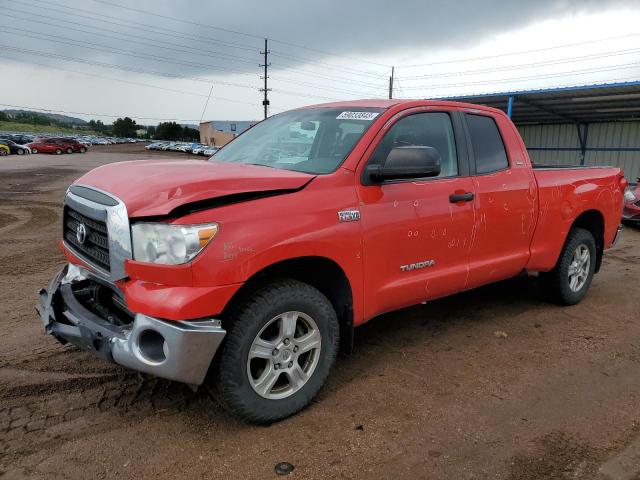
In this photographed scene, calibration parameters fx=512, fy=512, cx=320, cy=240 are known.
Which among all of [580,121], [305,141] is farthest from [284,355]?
[580,121]

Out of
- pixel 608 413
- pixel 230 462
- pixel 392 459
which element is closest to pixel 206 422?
pixel 230 462

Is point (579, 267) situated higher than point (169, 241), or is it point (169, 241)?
point (169, 241)

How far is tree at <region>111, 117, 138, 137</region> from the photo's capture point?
404ft

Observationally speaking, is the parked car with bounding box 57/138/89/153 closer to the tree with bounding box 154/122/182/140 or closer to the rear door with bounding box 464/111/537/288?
the rear door with bounding box 464/111/537/288

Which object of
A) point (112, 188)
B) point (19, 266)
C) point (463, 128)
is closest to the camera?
point (112, 188)

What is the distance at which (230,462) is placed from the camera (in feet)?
8.55

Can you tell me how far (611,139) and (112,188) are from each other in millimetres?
24351

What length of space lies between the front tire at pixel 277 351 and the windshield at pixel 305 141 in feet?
2.85

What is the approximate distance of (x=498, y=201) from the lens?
4062 mm

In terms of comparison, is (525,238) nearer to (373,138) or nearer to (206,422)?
(373,138)

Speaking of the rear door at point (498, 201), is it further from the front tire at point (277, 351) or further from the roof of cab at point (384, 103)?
the front tire at point (277, 351)

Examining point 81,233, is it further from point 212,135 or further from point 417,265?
point 212,135

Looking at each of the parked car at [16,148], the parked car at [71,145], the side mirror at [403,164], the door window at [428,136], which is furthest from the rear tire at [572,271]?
the parked car at [71,145]

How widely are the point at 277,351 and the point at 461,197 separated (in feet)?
5.97
